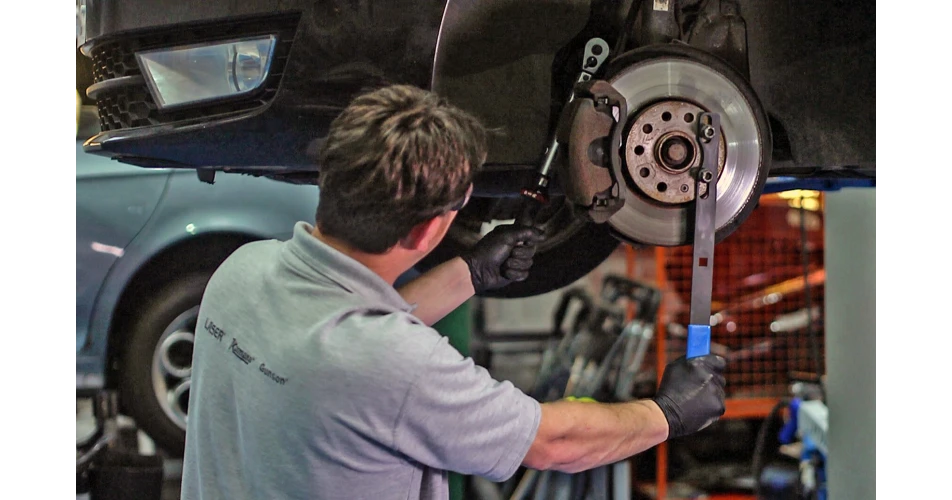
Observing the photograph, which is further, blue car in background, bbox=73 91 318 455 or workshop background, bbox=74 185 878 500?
workshop background, bbox=74 185 878 500

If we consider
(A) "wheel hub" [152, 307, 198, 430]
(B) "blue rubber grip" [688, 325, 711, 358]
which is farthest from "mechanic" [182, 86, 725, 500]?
(A) "wheel hub" [152, 307, 198, 430]

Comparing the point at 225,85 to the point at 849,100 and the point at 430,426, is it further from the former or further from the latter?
the point at 849,100

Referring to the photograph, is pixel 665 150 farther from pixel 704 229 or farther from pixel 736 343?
pixel 736 343

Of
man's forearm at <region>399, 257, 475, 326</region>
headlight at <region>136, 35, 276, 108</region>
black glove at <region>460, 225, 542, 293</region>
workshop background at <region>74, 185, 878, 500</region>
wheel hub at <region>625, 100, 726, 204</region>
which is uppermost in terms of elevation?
headlight at <region>136, 35, 276, 108</region>

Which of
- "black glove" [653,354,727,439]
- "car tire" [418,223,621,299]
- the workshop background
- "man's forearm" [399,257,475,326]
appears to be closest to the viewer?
"black glove" [653,354,727,439]

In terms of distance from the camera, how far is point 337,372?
2.49 feet

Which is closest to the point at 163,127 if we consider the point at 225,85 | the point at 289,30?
the point at 225,85

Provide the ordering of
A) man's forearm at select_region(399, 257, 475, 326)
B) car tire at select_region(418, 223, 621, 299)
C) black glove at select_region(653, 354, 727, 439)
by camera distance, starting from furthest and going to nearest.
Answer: car tire at select_region(418, 223, 621, 299) < man's forearm at select_region(399, 257, 475, 326) < black glove at select_region(653, 354, 727, 439)

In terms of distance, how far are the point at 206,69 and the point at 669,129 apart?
61 cm

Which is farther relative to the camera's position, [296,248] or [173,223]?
[173,223]

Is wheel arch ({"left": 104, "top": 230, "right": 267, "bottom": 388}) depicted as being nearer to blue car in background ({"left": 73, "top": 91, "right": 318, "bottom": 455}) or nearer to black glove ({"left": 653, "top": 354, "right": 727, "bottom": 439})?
blue car in background ({"left": 73, "top": 91, "right": 318, "bottom": 455})

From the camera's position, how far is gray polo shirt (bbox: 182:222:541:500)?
763 millimetres

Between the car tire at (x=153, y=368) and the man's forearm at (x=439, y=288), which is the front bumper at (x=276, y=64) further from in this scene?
the car tire at (x=153, y=368)

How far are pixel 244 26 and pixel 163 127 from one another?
0.57 ft
